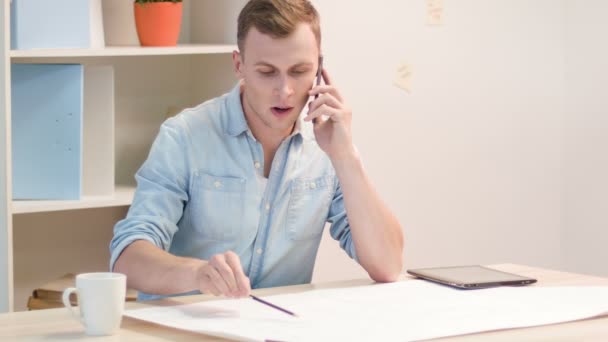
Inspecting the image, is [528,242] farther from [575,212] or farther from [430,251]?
[430,251]

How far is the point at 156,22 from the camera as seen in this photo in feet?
8.92

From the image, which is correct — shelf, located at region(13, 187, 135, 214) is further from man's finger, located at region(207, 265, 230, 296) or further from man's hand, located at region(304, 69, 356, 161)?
man's finger, located at region(207, 265, 230, 296)

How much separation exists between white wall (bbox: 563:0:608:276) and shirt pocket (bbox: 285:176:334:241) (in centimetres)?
152

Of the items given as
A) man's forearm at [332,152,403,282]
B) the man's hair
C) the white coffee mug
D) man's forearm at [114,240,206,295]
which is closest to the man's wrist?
man's forearm at [332,152,403,282]

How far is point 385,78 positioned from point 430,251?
560mm

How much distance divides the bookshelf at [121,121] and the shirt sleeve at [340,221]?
2.37ft

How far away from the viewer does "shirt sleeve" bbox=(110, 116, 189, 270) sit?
6.21 ft

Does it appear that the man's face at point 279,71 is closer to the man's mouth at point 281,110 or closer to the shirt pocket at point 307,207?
the man's mouth at point 281,110

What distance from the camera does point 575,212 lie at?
134 inches

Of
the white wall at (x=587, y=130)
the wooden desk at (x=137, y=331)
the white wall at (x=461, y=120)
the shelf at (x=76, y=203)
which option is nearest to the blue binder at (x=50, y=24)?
the shelf at (x=76, y=203)

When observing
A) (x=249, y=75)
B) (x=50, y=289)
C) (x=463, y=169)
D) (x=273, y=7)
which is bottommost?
(x=50, y=289)

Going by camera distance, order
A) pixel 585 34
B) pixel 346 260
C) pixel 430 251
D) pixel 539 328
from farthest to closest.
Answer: pixel 585 34 → pixel 430 251 → pixel 346 260 → pixel 539 328

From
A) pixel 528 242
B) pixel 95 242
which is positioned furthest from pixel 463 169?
pixel 95 242

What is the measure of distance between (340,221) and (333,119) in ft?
0.75
